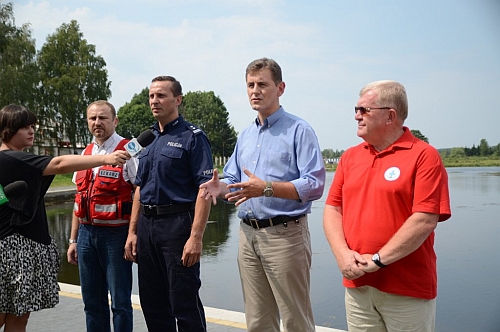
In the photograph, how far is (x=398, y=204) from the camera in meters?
2.75

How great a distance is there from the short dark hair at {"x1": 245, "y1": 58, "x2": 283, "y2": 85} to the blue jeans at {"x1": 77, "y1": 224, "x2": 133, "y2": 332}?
72.1 inches

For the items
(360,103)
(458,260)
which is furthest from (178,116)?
(458,260)

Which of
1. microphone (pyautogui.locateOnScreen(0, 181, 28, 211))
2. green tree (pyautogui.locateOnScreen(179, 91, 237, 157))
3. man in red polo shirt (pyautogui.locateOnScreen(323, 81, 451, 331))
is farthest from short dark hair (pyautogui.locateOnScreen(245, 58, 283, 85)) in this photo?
green tree (pyautogui.locateOnScreen(179, 91, 237, 157))

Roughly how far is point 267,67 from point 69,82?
4313 centimetres

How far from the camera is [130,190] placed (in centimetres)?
455

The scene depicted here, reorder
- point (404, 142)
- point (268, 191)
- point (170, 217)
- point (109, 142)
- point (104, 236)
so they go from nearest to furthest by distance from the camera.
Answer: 1. point (404, 142)
2. point (268, 191)
3. point (170, 217)
4. point (104, 236)
5. point (109, 142)

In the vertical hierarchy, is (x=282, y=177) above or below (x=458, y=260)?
above

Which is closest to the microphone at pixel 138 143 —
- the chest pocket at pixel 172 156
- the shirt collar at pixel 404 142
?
the chest pocket at pixel 172 156

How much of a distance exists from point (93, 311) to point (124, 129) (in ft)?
241

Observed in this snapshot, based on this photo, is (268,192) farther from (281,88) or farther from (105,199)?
(105,199)

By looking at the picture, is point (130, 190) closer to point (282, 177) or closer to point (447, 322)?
point (282, 177)

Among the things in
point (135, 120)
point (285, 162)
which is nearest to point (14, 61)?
point (285, 162)

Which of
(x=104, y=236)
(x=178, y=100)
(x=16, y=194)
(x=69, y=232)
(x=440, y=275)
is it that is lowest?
(x=440, y=275)

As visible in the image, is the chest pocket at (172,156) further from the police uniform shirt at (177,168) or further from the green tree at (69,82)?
the green tree at (69,82)
